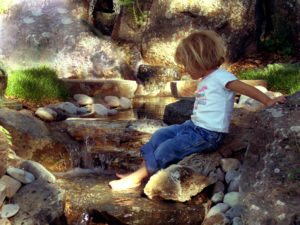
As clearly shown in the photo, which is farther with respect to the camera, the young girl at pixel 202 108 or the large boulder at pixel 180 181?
the young girl at pixel 202 108

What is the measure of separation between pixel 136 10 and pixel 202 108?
277 inches

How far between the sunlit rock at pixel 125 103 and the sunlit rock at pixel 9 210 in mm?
4426

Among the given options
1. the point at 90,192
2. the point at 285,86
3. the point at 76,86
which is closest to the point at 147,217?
the point at 90,192

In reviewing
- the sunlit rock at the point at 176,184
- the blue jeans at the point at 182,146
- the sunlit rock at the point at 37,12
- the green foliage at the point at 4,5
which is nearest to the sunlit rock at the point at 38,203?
the sunlit rock at the point at 176,184

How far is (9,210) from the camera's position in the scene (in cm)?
242

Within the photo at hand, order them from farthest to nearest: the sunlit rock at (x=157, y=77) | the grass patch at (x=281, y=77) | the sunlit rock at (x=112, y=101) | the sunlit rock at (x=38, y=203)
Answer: the sunlit rock at (x=157, y=77)
the sunlit rock at (x=112, y=101)
the grass patch at (x=281, y=77)
the sunlit rock at (x=38, y=203)

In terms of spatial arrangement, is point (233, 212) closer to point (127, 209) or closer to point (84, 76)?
point (127, 209)

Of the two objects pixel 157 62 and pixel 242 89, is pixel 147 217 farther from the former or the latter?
pixel 157 62

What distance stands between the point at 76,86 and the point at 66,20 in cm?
304

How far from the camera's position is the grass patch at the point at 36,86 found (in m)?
5.66

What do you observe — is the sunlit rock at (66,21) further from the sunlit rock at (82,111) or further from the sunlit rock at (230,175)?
the sunlit rock at (230,175)

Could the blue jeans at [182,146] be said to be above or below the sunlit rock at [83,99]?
above

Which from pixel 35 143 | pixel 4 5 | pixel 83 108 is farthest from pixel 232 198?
pixel 4 5

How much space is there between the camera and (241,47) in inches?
347
